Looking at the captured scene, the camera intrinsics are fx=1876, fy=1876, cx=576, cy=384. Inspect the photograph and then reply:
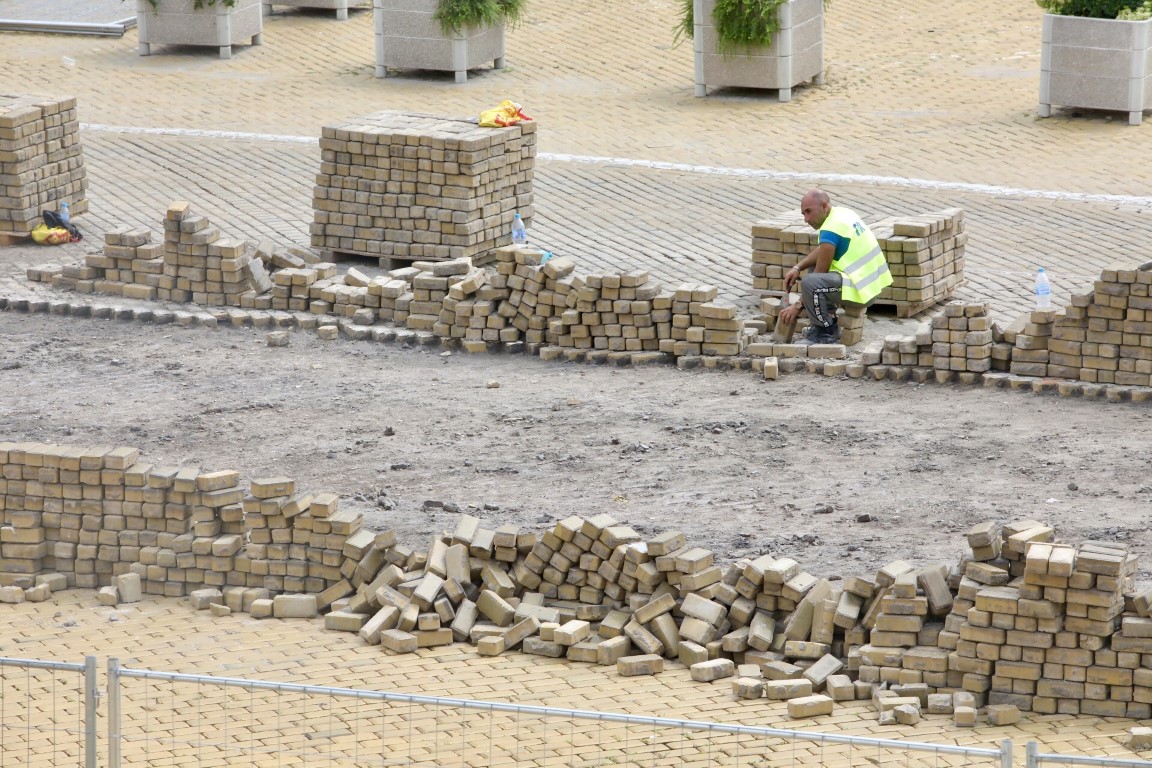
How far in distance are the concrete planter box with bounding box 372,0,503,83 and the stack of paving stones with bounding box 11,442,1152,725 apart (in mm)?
12059

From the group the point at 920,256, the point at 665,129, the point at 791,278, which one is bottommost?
the point at 791,278

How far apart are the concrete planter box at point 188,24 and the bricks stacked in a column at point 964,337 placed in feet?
45.0

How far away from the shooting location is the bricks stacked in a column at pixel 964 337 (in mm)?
13219

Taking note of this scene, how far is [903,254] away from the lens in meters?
14.4

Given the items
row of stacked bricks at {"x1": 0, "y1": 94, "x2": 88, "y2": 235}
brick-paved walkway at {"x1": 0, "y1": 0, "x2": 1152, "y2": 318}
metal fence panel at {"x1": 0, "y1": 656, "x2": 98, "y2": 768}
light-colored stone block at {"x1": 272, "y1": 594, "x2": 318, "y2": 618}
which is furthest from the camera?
row of stacked bricks at {"x1": 0, "y1": 94, "x2": 88, "y2": 235}

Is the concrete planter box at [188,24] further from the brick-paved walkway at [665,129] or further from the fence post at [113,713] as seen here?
the fence post at [113,713]

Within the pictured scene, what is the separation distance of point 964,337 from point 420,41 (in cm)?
1146

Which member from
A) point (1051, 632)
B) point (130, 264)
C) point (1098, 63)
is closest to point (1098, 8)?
point (1098, 63)

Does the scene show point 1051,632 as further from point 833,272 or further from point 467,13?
point 467,13

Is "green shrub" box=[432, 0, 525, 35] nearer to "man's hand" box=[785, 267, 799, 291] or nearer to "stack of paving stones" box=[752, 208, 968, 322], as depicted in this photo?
"stack of paving stones" box=[752, 208, 968, 322]

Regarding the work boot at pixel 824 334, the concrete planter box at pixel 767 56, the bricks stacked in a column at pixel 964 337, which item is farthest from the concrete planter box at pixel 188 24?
the bricks stacked in a column at pixel 964 337

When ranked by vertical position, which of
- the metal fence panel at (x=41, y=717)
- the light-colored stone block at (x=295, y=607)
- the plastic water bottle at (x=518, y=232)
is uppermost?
the plastic water bottle at (x=518, y=232)

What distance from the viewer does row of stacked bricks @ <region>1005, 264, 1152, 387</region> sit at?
42.0 feet

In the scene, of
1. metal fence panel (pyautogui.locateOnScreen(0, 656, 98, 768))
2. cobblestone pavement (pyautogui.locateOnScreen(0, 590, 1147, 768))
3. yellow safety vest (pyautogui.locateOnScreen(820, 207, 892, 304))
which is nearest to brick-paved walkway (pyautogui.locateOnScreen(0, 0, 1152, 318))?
yellow safety vest (pyautogui.locateOnScreen(820, 207, 892, 304))
